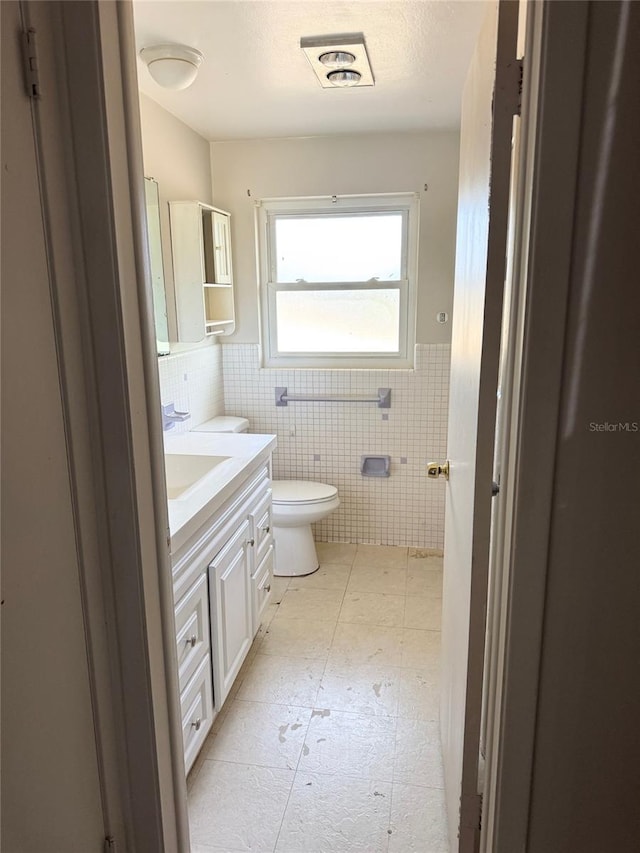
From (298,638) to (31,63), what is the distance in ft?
7.49

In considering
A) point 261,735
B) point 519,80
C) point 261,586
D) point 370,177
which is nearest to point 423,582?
point 261,586

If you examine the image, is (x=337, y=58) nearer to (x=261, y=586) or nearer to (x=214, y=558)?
(x=214, y=558)

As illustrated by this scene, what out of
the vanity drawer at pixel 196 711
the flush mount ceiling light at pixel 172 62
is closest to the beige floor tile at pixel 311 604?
the vanity drawer at pixel 196 711

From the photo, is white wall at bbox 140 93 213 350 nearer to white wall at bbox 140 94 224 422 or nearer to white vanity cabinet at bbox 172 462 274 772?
white wall at bbox 140 94 224 422

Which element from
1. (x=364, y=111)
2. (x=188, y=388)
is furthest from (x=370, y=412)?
(x=364, y=111)

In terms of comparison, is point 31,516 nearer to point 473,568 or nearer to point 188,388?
point 473,568

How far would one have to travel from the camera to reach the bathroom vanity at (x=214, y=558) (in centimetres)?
164

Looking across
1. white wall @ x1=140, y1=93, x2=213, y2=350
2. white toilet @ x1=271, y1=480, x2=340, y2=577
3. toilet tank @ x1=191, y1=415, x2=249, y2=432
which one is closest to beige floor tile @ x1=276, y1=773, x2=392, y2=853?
white toilet @ x1=271, y1=480, x2=340, y2=577

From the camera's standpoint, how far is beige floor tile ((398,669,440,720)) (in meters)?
2.09

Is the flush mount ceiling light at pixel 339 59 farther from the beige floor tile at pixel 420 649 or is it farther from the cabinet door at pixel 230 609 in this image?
the beige floor tile at pixel 420 649

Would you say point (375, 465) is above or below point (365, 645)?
above

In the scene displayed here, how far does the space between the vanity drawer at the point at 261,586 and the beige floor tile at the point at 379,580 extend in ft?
2.00

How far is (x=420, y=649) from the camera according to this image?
248 cm

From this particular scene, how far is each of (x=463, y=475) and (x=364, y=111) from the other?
2072mm
